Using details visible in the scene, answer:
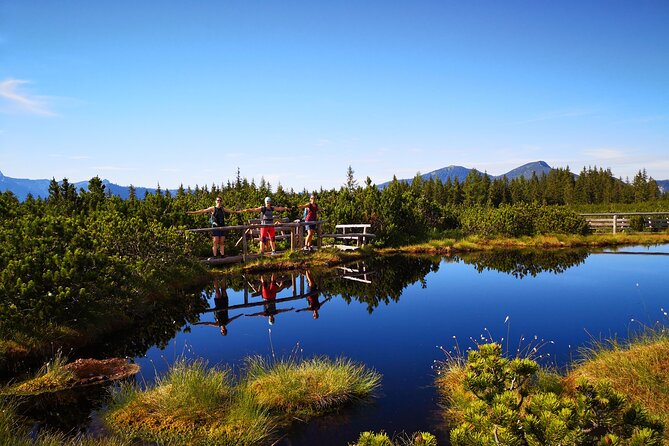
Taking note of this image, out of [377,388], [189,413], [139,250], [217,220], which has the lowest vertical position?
[377,388]

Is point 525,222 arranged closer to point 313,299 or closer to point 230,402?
point 313,299

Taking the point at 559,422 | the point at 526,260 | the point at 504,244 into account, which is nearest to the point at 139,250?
the point at 559,422

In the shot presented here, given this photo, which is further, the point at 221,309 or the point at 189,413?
the point at 221,309

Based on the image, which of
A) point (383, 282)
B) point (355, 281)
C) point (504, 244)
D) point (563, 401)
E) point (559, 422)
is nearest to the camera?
point (559, 422)

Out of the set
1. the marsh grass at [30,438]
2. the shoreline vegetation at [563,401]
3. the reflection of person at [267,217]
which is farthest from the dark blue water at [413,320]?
the reflection of person at [267,217]

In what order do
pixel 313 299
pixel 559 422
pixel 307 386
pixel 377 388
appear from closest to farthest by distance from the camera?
pixel 559 422
pixel 307 386
pixel 377 388
pixel 313 299

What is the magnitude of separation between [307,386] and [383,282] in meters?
10.4

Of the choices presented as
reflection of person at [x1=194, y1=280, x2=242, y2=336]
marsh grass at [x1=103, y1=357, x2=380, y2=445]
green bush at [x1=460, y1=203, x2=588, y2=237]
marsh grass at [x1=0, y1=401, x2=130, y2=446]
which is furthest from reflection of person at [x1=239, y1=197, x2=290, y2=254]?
green bush at [x1=460, y1=203, x2=588, y2=237]

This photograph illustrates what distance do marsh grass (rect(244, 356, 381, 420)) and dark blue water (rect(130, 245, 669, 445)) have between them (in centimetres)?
30

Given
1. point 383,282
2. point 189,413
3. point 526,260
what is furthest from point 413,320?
point 526,260

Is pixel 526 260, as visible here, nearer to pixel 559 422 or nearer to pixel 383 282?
pixel 383 282

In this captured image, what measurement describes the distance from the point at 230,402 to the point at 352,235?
18.3m

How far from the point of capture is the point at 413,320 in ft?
39.6

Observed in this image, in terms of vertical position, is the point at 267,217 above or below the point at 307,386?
above
